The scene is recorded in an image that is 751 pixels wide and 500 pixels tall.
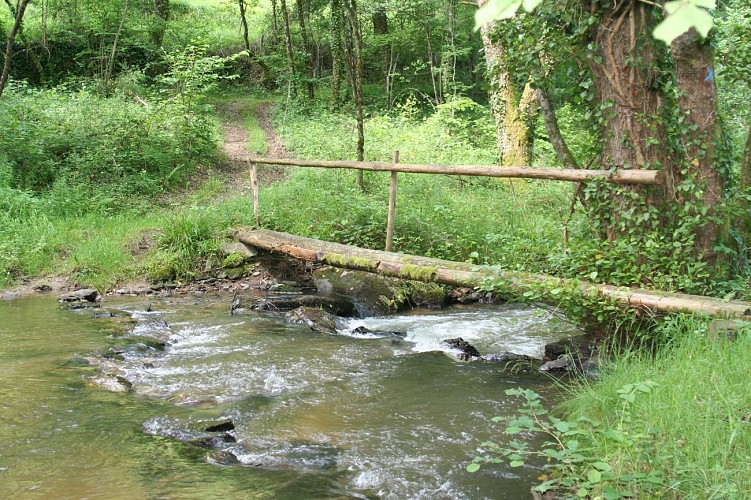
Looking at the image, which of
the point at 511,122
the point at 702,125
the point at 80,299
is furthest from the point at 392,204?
the point at 511,122

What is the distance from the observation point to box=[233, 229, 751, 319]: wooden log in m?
4.68

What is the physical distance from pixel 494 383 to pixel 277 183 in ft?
30.2

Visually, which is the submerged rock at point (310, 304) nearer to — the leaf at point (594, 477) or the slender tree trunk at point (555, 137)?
the slender tree trunk at point (555, 137)

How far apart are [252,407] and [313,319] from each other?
277 centimetres

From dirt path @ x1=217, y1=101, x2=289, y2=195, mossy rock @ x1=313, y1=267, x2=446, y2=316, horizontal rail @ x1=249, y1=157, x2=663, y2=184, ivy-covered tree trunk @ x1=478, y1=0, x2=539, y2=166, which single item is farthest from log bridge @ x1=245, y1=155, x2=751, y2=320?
ivy-covered tree trunk @ x1=478, y1=0, x2=539, y2=166

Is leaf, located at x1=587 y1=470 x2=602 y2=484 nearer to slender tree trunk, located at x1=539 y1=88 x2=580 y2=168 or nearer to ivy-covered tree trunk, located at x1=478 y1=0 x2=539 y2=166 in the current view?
slender tree trunk, located at x1=539 y1=88 x2=580 y2=168

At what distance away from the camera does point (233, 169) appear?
15250 millimetres

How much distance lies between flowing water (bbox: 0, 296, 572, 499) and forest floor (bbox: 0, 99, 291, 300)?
62.5 inches

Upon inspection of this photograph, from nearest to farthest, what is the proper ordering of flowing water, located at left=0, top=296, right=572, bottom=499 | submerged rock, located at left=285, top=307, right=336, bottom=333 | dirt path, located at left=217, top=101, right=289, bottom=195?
flowing water, located at left=0, top=296, right=572, bottom=499, submerged rock, located at left=285, top=307, right=336, bottom=333, dirt path, located at left=217, top=101, right=289, bottom=195

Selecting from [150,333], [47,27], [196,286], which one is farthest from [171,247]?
[47,27]

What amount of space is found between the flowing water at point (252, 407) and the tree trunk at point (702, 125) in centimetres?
188

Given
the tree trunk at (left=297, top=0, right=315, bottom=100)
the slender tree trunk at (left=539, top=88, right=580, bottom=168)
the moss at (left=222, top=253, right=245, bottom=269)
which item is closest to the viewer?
the slender tree trunk at (left=539, top=88, right=580, bottom=168)

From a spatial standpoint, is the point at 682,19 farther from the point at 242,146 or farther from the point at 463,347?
the point at 242,146

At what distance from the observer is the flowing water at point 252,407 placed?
3.62 metres
